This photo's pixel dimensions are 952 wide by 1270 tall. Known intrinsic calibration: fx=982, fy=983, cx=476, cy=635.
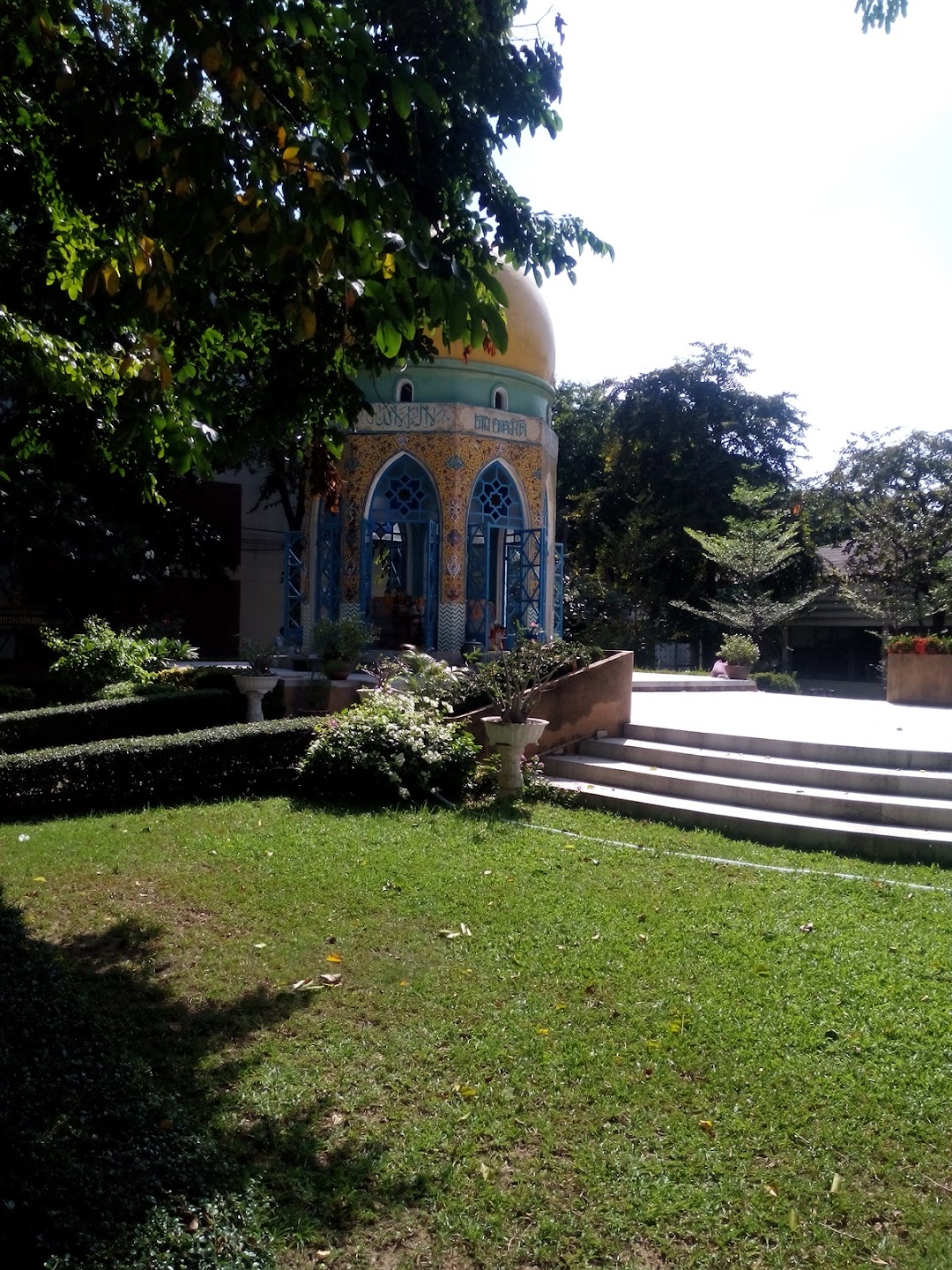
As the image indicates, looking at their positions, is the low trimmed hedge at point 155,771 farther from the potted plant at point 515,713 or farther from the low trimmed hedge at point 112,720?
the potted plant at point 515,713

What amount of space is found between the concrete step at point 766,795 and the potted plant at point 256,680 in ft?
13.3

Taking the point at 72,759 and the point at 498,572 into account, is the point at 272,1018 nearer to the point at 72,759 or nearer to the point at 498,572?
the point at 72,759

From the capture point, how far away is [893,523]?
2738 centimetres

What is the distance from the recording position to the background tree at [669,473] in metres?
31.3

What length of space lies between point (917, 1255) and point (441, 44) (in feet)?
21.7

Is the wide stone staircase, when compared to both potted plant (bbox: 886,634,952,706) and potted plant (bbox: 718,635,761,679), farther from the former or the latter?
potted plant (bbox: 718,635,761,679)

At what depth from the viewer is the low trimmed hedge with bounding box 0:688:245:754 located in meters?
10.1

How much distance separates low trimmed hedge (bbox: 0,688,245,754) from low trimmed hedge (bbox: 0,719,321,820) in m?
0.90

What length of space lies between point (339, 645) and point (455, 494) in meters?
4.21

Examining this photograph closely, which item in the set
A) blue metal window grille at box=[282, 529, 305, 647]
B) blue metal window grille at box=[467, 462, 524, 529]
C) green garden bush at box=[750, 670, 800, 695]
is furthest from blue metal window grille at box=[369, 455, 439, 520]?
green garden bush at box=[750, 670, 800, 695]

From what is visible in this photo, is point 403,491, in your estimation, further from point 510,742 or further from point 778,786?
point 778,786

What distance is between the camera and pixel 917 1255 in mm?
2906

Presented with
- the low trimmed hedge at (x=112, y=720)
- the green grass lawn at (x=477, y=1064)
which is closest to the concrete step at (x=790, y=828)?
the green grass lawn at (x=477, y=1064)

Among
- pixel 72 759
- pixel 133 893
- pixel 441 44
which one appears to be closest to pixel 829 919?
pixel 133 893
